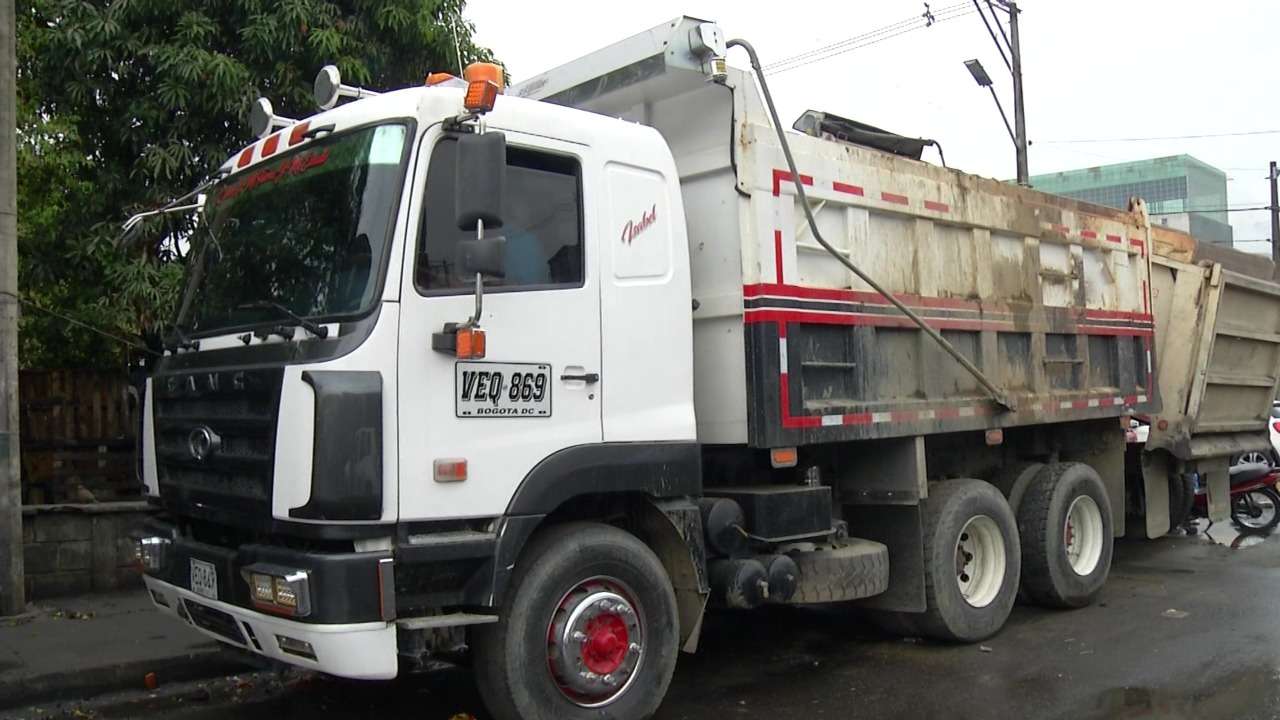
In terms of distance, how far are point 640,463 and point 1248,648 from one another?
412cm

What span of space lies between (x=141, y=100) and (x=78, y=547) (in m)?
3.27

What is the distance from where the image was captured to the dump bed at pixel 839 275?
557 cm

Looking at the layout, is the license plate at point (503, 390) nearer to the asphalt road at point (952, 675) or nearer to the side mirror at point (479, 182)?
the side mirror at point (479, 182)

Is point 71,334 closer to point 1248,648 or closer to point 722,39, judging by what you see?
point 722,39

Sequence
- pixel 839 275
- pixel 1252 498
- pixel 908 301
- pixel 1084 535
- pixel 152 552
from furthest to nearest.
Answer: pixel 1252 498 → pixel 1084 535 → pixel 908 301 → pixel 839 275 → pixel 152 552

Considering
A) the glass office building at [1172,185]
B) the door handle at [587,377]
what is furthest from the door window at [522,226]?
the glass office building at [1172,185]

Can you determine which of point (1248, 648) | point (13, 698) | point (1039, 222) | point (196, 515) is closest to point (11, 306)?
point (13, 698)

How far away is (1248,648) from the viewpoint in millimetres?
6512

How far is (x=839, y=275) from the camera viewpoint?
19.9 ft

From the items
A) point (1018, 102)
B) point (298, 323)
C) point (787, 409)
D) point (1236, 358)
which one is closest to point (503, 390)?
point (298, 323)

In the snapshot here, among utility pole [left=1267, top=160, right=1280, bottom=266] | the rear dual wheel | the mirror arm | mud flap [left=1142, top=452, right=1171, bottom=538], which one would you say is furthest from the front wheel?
utility pole [left=1267, top=160, right=1280, bottom=266]

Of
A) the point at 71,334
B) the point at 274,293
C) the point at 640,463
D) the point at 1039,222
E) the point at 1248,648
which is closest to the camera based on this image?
the point at 274,293

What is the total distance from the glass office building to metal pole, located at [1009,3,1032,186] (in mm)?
4954

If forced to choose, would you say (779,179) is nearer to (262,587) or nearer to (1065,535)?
(262,587)
